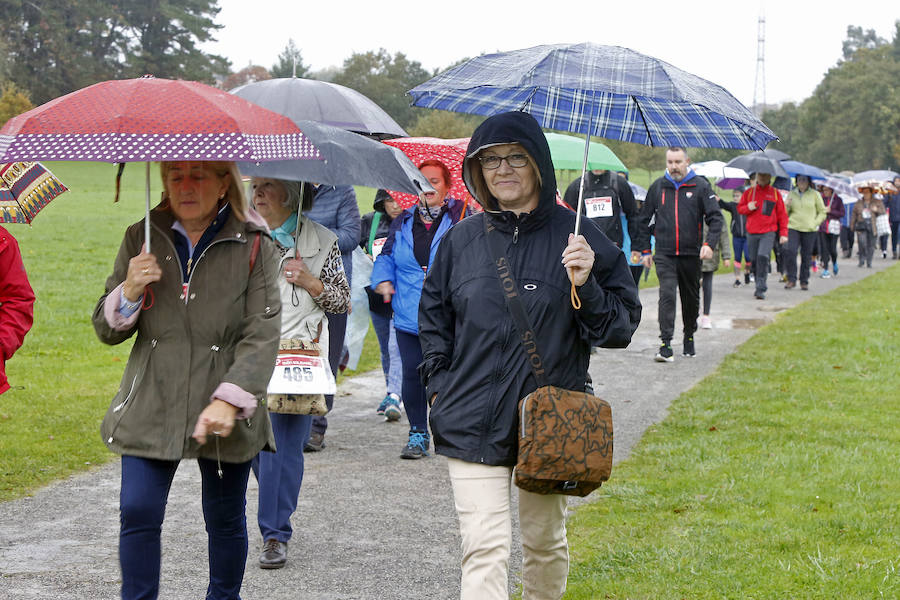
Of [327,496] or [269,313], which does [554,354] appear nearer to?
[269,313]

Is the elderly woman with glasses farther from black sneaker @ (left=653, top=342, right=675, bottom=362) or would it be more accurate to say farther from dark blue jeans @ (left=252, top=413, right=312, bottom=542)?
black sneaker @ (left=653, top=342, right=675, bottom=362)

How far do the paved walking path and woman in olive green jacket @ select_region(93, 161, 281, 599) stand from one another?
4.18 feet

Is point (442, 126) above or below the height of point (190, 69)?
below

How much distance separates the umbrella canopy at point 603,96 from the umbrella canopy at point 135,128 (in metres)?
1.24

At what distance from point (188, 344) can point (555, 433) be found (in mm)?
1256

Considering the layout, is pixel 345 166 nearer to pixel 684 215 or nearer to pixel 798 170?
pixel 684 215

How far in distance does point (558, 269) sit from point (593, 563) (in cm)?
191

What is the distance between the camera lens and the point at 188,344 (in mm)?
3719

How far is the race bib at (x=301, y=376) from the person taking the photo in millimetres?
5223

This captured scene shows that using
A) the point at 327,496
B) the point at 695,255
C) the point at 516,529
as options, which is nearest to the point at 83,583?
the point at 327,496

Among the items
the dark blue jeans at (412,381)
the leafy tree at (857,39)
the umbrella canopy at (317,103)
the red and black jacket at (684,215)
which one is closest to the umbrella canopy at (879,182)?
the red and black jacket at (684,215)

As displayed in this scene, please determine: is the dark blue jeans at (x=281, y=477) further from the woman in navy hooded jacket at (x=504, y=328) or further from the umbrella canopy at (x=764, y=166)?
the umbrella canopy at (x=764, y=166)

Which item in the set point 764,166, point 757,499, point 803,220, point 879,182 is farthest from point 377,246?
point 879,182

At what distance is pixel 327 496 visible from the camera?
21.4ft
